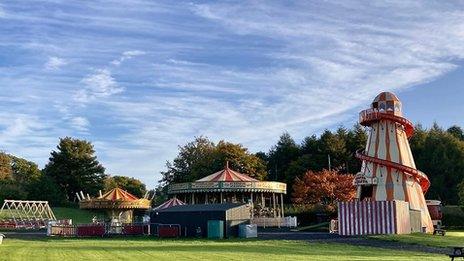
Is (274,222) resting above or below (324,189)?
below

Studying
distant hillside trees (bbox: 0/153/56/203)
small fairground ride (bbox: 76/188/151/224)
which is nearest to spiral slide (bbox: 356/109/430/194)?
small fairground ride (bbox: 76/188/151/224)

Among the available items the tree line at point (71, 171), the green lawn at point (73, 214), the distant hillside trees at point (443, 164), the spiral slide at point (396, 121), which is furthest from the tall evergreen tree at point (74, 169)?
the spiral slide at point (396, 121)

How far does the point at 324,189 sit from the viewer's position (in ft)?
208

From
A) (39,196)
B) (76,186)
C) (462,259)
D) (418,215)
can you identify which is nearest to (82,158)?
(76,186)

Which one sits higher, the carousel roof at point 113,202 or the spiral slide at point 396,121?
the spiral slide at point 396,121

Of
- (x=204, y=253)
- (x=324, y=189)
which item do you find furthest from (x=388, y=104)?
(x=204, y=253)

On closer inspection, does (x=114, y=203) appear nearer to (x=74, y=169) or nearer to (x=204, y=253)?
(x=204, y=253)

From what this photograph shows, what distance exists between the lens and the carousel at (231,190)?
5381cm

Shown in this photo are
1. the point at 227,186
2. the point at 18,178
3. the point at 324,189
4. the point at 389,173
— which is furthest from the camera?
the point at 18,178

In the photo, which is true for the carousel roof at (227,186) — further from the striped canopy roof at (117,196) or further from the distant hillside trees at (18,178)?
the distant hillside trees at (18,178)

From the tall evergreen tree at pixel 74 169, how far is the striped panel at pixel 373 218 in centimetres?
5753

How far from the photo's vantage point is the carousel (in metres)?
53.8

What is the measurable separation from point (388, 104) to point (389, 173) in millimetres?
5727

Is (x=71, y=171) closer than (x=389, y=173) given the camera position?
No
